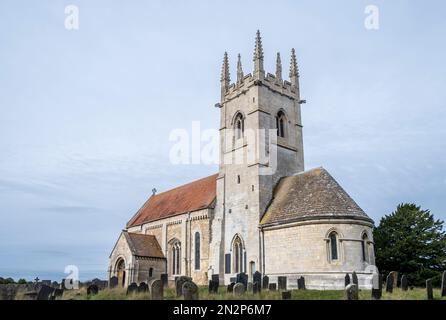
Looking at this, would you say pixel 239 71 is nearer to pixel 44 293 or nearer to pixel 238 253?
pixel 238 253

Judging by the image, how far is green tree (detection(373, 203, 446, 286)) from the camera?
3406cm

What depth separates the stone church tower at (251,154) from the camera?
30406 millimetres

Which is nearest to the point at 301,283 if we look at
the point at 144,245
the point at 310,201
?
the point at 310,201

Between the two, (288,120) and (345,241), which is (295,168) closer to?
(288,120)

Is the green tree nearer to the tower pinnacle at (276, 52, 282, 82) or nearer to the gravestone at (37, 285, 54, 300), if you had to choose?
the tower pinnacle at (276, 52, 282, 82)

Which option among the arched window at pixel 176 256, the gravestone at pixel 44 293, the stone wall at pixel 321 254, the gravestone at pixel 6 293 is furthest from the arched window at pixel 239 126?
the gravestone at pixel 6 293

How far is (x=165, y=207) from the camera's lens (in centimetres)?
4044

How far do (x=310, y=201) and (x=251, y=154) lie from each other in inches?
249

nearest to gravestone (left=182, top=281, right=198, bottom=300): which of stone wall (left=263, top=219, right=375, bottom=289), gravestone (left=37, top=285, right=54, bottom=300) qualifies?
gravestone (left=37, top=285, right=54, bottom=300)

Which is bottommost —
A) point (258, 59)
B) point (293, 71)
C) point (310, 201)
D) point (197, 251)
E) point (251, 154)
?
point (197, 251)

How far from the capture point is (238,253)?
30.8 m

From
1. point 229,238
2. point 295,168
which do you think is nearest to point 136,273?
point 229,238

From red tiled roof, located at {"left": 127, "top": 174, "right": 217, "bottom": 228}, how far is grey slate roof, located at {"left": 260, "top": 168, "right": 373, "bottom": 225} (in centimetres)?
632
